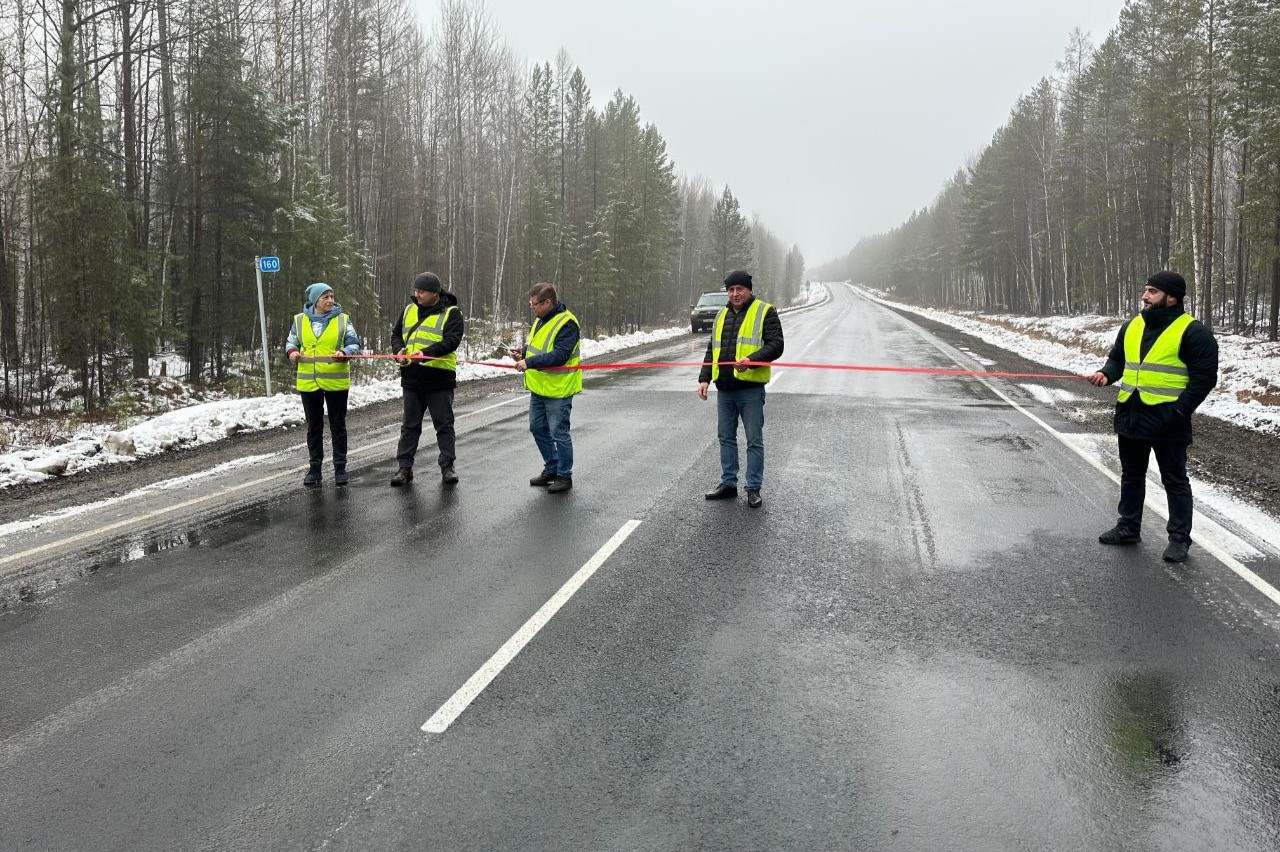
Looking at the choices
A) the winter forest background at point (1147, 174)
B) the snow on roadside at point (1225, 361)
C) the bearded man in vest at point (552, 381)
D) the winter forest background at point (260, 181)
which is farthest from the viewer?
the winter forest background at point (1147, 174)

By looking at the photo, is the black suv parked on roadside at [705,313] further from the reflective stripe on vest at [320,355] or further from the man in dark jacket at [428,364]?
the reflective stripe on vest at [320,355]

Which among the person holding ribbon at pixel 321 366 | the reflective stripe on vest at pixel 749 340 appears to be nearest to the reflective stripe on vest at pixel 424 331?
the person holding ribbon at pixel 321 366

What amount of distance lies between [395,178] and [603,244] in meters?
11.6

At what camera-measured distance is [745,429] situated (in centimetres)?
738

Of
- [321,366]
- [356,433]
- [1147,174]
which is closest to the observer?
[321,366]

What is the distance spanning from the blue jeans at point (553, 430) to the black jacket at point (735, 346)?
1428 mm

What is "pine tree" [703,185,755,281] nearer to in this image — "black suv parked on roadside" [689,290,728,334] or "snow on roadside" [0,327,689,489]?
"black suv parked on roadside" [689,290,728,334]

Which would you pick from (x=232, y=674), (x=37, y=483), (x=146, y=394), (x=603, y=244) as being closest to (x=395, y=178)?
(x=603, y=244)

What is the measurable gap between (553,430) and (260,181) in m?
15.8

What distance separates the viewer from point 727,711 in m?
3.57

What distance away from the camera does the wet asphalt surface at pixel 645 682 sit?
112 inches

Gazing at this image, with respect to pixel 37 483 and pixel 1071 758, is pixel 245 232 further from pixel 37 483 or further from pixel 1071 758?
pixel 1071 758

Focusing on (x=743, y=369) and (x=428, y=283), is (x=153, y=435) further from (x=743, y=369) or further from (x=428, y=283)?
(x=743, y=369)

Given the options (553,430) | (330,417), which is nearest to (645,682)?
(553,430)
